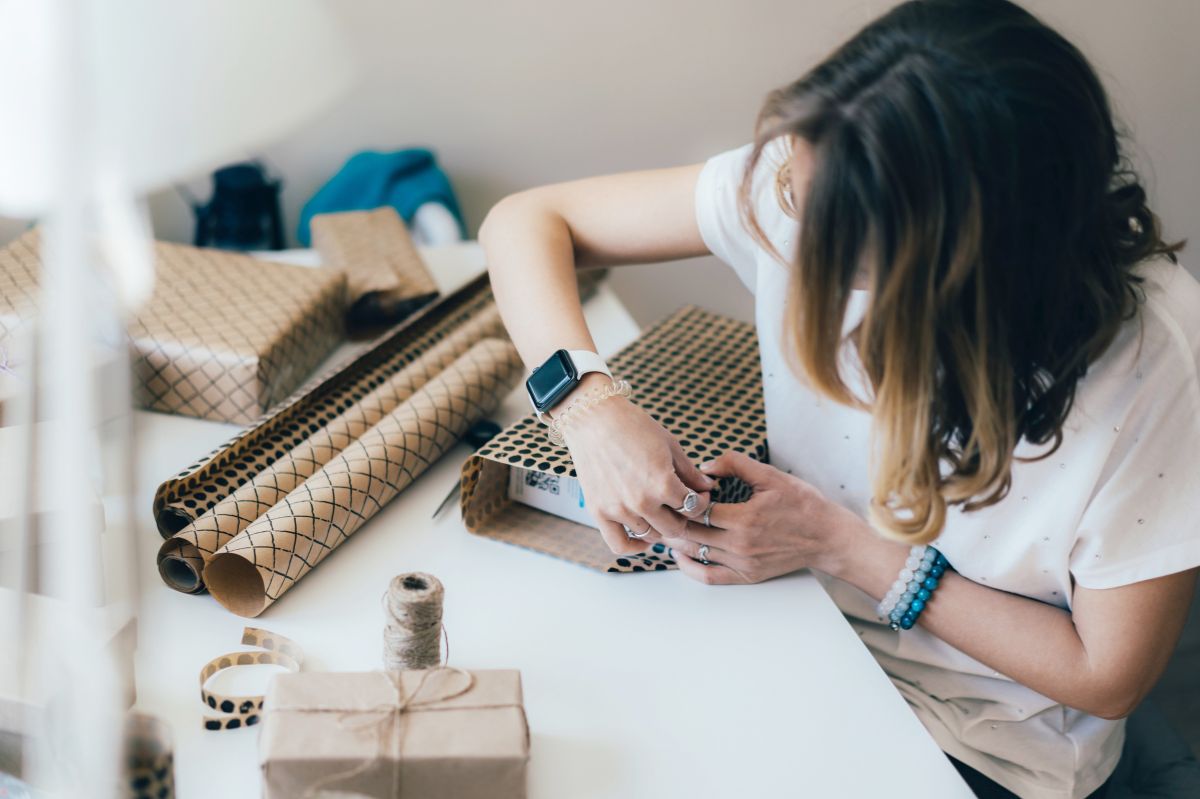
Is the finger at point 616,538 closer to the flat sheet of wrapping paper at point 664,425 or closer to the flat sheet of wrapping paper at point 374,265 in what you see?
the flat sheet of wrapping paper at point 664,425

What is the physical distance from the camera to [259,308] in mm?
1080

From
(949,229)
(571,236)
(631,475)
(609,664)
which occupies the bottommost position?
(609,664)

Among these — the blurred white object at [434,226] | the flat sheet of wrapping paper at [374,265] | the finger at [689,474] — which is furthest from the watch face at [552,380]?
the blurred white object at [434,226]

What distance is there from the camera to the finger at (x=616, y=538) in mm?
829

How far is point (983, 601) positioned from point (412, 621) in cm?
48

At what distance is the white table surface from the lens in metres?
0.68

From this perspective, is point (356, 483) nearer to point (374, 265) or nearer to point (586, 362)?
point (586, 362)

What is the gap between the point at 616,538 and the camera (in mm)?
832

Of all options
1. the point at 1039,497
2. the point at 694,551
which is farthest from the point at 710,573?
the point at 1039,497

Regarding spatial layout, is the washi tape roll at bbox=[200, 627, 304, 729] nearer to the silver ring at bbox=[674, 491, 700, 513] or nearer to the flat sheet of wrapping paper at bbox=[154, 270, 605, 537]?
the flat sheet of wrapping paper at bbox=[154, 270, 605, 537]

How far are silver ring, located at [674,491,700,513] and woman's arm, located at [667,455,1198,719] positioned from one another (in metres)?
0.03

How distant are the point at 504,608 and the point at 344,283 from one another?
1.76 ft

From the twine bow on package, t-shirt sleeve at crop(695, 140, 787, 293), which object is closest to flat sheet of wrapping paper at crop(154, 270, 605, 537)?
the twine bow on package

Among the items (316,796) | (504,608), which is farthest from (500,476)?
(316,796)
